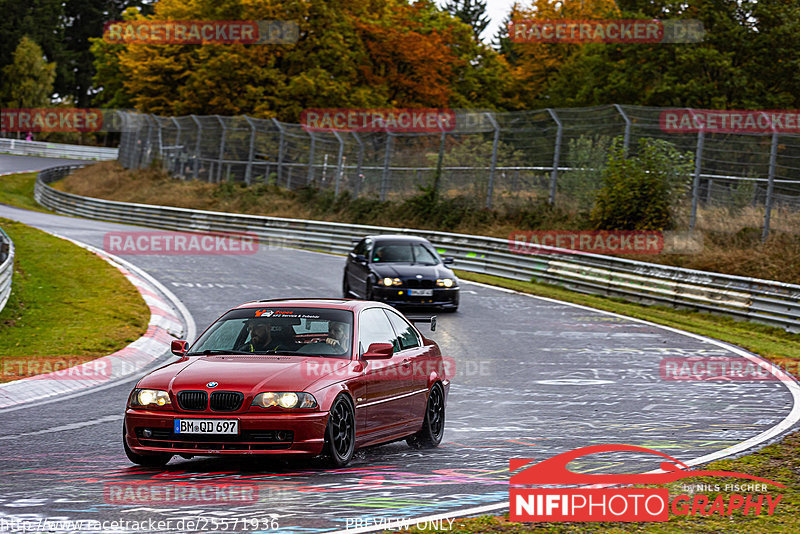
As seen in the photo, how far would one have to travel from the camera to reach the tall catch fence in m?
25.2

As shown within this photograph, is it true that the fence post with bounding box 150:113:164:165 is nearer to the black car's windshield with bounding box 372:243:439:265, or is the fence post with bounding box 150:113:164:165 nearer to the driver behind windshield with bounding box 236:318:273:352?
the black car's windshield with bounding box 372:243:439:265

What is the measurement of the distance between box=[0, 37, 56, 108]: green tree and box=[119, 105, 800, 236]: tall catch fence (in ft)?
159

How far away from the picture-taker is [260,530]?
6066 millimetres

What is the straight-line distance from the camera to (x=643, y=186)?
1125 inches

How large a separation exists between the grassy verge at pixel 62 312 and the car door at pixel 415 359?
5.47 m

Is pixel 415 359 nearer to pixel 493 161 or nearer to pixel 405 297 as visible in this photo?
pixel 405 297

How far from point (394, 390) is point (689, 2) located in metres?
43.4

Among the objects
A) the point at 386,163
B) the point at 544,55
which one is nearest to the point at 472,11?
the point at 544,55

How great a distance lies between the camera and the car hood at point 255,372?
316 inches

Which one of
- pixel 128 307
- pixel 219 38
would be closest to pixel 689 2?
pixel 219 38

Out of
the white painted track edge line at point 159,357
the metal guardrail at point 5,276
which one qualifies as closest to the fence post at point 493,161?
the white painted track edge line at point 159,357

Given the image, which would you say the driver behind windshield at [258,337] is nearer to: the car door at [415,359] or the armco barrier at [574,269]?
the car door at [415,359]

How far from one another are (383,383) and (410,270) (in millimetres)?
12406

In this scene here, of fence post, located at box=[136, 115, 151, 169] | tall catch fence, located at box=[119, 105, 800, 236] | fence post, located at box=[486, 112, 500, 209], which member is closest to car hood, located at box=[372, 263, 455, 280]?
tall catch fence, located at box=[119, 105, 800, 236]
